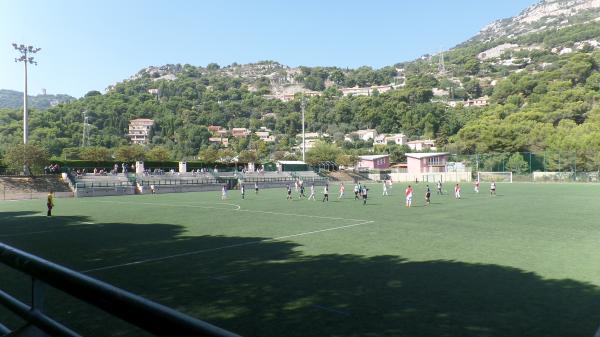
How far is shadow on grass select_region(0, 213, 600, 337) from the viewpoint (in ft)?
22.5

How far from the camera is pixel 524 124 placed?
317 ft

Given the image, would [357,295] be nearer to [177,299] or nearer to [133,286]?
[177,299]

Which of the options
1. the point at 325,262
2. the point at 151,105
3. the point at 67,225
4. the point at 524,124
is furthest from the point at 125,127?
the point at 325,262

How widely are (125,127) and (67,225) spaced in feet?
525

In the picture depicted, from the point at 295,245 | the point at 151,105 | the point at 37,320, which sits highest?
the point at 151,105

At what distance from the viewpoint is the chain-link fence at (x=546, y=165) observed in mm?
70875

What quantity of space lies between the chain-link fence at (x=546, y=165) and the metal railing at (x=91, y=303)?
80.5 metres

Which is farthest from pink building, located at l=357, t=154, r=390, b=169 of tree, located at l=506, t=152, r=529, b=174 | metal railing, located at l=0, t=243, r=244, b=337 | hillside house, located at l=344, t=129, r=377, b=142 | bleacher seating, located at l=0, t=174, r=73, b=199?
metal railing, located at l=0, t=243, r=244, b=337

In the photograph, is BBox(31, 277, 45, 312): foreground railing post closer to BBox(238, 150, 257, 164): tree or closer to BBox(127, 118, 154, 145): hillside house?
BBox(238, 150, 257, 164): tree

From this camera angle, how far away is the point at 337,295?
864 centimetres

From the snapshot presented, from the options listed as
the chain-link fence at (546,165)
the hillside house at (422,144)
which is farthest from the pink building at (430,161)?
the hillside house at (422,144)

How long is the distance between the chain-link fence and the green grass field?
57874mm

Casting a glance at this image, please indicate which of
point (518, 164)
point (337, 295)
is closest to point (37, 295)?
point (337, 295)

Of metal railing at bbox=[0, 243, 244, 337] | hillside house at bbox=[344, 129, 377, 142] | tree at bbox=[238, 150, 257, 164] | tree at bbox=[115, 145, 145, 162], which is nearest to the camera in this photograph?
metal railing at bbox=[0, 243, 244, 337]
